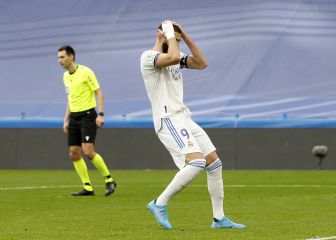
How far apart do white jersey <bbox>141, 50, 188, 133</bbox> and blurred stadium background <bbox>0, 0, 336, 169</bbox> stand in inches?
629

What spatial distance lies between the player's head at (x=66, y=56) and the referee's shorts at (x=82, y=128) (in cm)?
79

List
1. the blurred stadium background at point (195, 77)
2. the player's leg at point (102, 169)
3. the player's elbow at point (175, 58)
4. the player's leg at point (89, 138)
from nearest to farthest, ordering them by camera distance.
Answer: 1. the player's elbow at point (175, 58)
2. the player's leg at point (102, 169)
3. the player's leg at point (89, 138)
4. the blurred stadium background at point (195, 77)

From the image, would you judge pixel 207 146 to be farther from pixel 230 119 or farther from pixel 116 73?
pixel 116 73

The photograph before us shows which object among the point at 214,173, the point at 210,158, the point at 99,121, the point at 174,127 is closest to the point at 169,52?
the point at 174,127

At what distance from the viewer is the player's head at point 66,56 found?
53.6ft

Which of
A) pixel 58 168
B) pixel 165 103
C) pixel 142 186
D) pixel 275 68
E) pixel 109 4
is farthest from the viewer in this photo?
pixel 109 4

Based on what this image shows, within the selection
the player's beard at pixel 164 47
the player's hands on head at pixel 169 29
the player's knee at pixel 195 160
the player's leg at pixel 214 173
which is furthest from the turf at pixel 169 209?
the player's hands on head at pixel 169 29

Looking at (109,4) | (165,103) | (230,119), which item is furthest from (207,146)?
(109,4)

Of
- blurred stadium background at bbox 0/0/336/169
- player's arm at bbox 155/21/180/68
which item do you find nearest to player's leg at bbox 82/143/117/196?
player's arm at bbox 155/21/180/68

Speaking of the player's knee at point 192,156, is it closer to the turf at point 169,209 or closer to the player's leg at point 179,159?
the player's leg at point 179,159

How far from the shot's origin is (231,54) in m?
29.9

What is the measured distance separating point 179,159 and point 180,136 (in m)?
0.23

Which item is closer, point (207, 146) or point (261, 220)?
point (207, 146)

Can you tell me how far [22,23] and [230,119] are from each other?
828 centimetres
